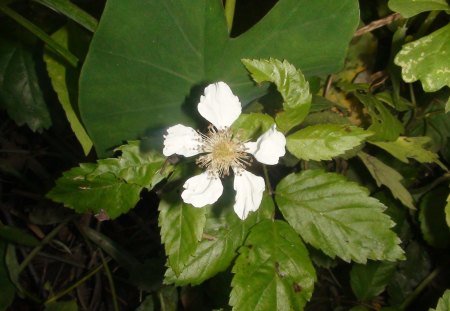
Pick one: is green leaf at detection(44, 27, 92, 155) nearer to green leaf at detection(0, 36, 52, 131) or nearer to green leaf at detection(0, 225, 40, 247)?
green leaf at detection(0, 36, 52, 131)

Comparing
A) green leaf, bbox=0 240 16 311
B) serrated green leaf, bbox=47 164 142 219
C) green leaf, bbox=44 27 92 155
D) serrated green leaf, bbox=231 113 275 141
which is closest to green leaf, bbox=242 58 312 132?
serrated green leaf, bbox=231 113 275 141

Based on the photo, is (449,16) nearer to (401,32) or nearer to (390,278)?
(401,32)

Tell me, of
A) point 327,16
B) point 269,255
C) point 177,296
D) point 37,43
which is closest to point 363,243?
point 269,255

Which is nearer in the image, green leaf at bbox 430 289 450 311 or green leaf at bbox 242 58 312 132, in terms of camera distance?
green leaf at bbox 242 58 312 132

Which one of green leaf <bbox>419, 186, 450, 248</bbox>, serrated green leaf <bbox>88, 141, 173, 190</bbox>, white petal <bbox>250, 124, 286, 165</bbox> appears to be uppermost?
serrated green leaf <bbox>88, 141, 173, 190</bbox>

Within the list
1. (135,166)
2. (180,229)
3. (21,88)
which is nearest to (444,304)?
(180,229)

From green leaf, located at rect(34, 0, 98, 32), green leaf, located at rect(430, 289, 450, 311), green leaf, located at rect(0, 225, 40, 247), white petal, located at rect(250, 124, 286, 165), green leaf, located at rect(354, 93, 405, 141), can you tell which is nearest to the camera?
white petal, located at rect(250, 124, 286, 165)
